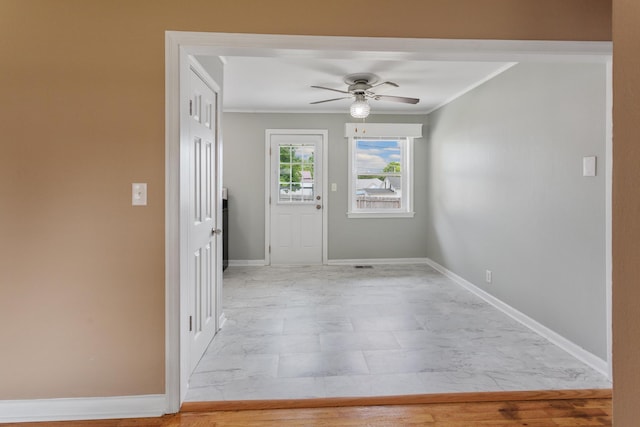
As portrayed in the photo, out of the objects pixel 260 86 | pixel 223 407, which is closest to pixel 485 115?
pixel 260 86

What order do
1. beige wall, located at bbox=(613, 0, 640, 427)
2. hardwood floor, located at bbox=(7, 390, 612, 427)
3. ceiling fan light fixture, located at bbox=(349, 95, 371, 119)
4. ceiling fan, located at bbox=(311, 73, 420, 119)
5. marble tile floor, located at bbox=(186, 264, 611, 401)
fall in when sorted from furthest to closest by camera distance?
ceiling fan light fixture, located at bbox=(349, 95, 371, 119) < ceiling fan, located at bbox=(311, 73, 420, 119) < marble tile floor, located at bbox=(186, 264, 611, 401) < hardwood floor, located at bbox=(7, 390, 612, 427) < beige wall, located at bbox=(613, 0, 640, 427)

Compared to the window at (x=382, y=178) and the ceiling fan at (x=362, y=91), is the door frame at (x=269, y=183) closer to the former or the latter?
the window at (x=382, y=178)

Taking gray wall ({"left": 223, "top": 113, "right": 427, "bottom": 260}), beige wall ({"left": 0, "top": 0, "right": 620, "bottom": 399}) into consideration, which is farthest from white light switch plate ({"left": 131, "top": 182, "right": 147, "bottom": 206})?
gray wall ({"left": 223, "top": 113, "right": 427, "bottom": 260})

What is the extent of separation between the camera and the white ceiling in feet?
10.9

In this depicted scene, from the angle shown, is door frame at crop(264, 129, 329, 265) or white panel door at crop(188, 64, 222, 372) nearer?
white panel door at crop(188, 64, 222, 372)

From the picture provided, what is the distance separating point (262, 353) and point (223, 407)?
2.05ft

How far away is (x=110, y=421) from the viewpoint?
1.81 meters

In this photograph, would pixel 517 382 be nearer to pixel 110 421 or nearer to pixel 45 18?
pixel 110 421

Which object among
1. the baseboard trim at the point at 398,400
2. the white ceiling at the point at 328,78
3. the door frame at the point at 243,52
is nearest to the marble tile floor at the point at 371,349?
the baseboard trim at the point at 398,400

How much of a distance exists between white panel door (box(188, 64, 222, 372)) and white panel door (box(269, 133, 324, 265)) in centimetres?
266

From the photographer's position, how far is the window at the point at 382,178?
564 cm

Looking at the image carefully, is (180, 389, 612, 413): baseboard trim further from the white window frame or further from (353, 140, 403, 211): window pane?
(353, 140, 403, 211): window pane

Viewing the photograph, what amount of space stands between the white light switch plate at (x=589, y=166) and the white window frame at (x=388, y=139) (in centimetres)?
310

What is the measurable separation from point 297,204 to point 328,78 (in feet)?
7.36
